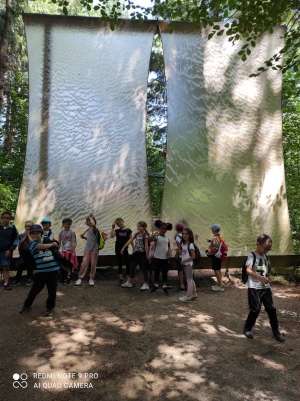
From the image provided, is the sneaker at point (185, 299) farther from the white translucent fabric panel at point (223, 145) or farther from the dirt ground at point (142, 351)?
the white translucent fabric panel at point (223, 145)

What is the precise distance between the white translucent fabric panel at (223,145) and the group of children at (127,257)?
1.89 metres

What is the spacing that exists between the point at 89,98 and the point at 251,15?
503 cm

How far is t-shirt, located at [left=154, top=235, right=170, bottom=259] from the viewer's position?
6.30 meters

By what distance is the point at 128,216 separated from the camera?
849 centimetres

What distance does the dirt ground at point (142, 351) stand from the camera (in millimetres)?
2998

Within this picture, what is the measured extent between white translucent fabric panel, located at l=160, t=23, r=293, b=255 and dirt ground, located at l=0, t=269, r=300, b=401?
3104 millimetres

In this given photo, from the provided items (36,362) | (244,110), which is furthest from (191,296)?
(244,110)

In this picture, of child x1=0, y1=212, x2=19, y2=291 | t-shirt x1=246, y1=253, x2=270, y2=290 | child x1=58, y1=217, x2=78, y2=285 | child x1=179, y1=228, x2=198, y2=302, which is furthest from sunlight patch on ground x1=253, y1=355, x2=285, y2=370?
child x1=0, y1=212, x2=19, y2=291

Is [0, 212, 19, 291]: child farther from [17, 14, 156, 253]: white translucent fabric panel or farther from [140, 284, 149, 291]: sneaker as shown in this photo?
[140, 284, 149, 291]: sneaker

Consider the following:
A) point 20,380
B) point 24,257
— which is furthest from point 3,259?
point 20,380

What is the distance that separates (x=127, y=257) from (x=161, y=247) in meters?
1.05

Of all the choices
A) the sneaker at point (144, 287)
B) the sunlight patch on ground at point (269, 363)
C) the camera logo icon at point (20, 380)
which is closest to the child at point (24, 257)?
the sneaker at point (144, 287)

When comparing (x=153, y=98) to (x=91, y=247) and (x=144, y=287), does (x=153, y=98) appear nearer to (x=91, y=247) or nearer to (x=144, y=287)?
(x=91, y=247)

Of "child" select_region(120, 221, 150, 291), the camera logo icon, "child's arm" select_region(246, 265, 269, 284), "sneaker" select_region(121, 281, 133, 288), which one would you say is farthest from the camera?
"sneaker" select_region(121, 281, 133, 288)
